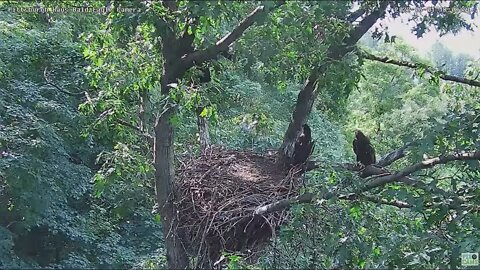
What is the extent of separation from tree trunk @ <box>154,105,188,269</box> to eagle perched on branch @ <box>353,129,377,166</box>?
4.37ft

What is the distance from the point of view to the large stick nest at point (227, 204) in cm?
402

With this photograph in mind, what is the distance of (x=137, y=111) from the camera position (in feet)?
16.1

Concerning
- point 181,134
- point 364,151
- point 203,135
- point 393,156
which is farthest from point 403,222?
point 181,134

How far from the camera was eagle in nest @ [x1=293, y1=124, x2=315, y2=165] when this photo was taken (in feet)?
14.4

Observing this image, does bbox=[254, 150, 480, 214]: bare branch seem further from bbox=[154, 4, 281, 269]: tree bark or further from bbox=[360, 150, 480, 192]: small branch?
bbox=[154, 4, 281, 269]: tree bark

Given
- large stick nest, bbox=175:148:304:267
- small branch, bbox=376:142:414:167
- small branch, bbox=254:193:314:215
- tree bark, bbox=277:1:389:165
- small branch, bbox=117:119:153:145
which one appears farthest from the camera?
small branch, bbox=117:119:153:145

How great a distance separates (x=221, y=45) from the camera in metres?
3.86

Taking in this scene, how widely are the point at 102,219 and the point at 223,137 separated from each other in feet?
5.41

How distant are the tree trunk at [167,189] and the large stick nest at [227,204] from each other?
0.06 m

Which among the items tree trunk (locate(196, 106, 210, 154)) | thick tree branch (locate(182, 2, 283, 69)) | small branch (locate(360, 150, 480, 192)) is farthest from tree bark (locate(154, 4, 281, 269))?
small branch (locate(360, 150, 480, 192))

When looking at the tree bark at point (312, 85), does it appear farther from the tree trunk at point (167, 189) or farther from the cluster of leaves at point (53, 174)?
the cluster of leaves at point (53, 174)

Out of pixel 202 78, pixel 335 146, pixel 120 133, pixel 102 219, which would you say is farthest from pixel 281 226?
pixel 335 146

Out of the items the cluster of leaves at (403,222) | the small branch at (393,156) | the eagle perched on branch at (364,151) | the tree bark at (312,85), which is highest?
the tree bark at (312,85)

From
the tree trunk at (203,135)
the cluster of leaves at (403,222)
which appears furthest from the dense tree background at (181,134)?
the tree trunk at (203,135)
